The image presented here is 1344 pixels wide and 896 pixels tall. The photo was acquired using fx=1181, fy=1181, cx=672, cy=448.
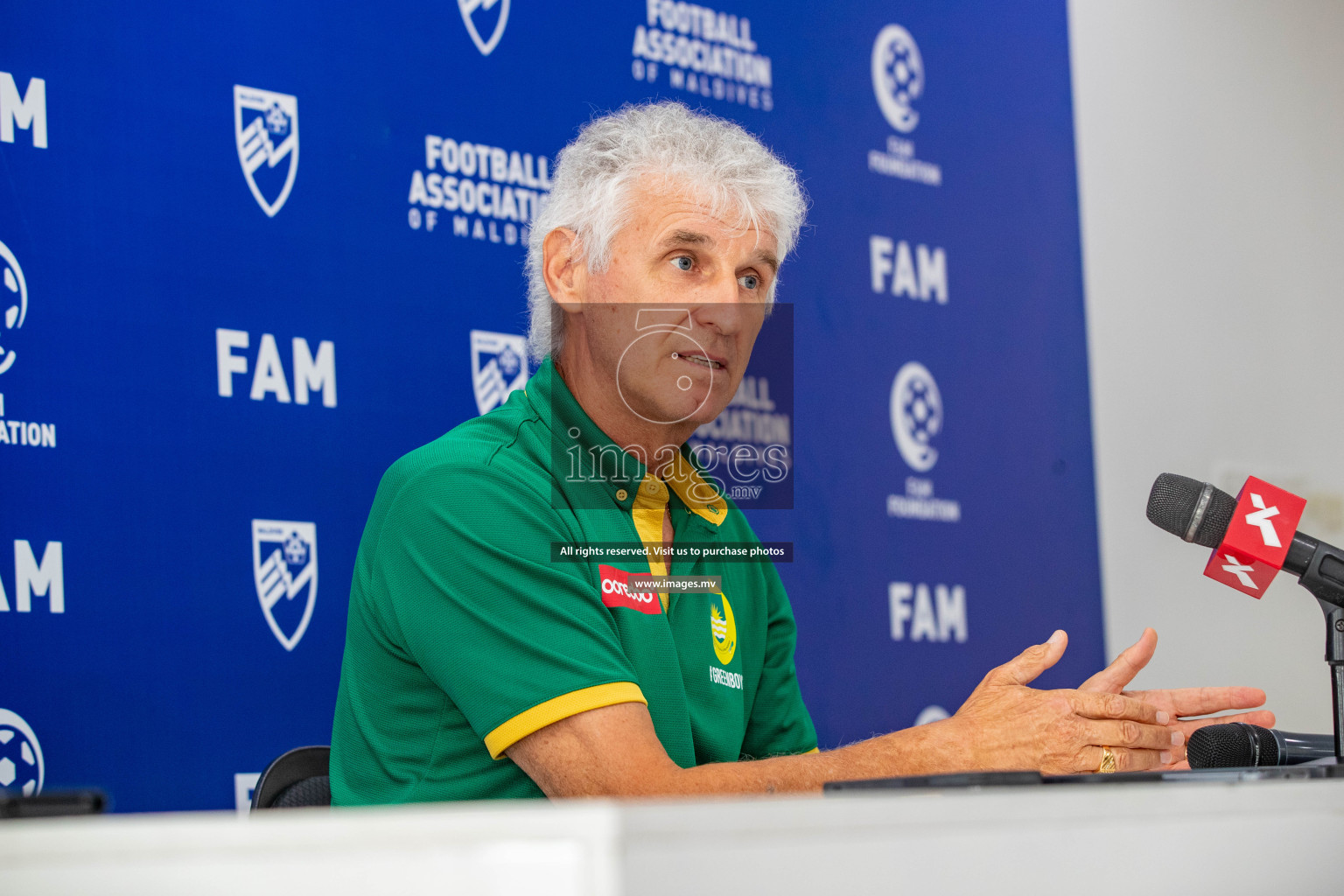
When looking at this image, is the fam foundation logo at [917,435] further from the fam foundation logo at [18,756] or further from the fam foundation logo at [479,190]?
the fam foundation logo at [18,756]

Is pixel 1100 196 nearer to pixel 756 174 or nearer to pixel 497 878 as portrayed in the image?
pixel 756 174

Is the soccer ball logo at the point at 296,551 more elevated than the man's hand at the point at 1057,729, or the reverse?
the soccer ball logo at the point at 296,551

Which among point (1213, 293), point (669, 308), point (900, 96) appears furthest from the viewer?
point (1213, 293)

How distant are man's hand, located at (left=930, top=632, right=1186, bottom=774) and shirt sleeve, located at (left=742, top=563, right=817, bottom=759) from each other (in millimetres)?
443

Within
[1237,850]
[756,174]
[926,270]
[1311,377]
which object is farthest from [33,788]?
[1311,377]

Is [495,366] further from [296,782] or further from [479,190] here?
[296,782]

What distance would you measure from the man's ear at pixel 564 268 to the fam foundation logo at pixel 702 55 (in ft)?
2.73

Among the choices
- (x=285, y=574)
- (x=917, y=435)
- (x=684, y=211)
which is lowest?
(x=285, y=574)

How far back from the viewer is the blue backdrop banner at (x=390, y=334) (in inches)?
61.3

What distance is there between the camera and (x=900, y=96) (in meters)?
2.60

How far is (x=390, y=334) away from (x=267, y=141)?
34 centimetres

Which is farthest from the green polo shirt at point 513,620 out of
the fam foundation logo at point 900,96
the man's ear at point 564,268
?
the fam foundation logo at point 900,96

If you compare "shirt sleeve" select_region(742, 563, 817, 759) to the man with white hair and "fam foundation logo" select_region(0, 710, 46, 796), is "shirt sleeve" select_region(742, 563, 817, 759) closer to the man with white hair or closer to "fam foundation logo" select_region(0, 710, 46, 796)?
the man with white hair

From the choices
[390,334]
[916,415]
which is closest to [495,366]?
[390,334]
